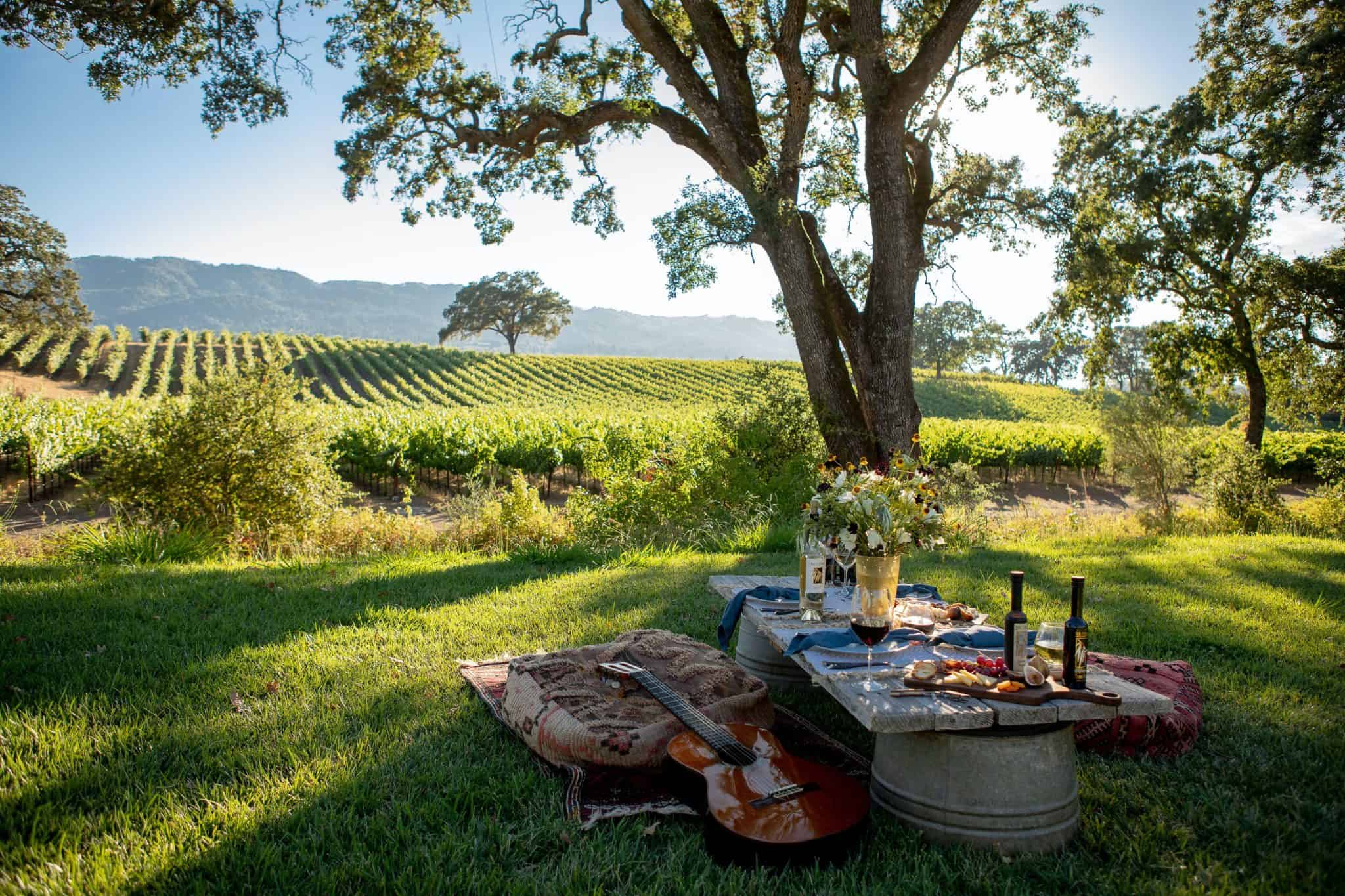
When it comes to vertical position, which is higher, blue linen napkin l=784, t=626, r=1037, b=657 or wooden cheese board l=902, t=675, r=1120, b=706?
wooden cheese board l=902, t=675, r=1120, b=706

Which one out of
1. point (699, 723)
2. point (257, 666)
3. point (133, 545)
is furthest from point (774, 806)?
point (133, 545)

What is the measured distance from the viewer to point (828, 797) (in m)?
2.64

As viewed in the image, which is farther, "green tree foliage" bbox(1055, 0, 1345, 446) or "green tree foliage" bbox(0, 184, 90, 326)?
"green tree foliage" bbox(0, 184, 90, 326)

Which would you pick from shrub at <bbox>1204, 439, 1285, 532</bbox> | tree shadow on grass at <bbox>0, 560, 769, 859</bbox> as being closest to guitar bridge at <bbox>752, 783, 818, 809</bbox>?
tree shadow on grass at <bbox>0, 560, 769, 859</bbox>

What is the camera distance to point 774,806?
8.43 feet

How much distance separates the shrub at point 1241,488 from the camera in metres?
11.9

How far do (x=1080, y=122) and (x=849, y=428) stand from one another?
6.22 meters

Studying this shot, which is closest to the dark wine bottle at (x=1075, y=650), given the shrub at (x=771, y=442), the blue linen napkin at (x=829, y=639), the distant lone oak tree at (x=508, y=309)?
the blue linen napkin at (x=829, y=639)

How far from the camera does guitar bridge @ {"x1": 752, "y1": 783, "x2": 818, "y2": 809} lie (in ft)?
8.41

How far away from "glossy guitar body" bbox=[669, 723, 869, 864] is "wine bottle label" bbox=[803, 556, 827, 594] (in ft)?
2.93

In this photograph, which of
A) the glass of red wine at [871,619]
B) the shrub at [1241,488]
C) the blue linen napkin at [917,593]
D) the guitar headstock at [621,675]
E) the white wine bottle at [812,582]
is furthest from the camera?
the shrub at [1241,488]

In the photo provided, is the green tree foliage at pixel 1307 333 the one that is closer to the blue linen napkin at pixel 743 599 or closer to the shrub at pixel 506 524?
the shrub at pixel 506 524

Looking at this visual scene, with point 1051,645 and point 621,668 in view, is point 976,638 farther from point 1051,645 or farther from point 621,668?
point 621,668

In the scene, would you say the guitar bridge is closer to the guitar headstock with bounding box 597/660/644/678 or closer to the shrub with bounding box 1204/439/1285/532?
the guitar headstock with bounding box 597/660/644/678
